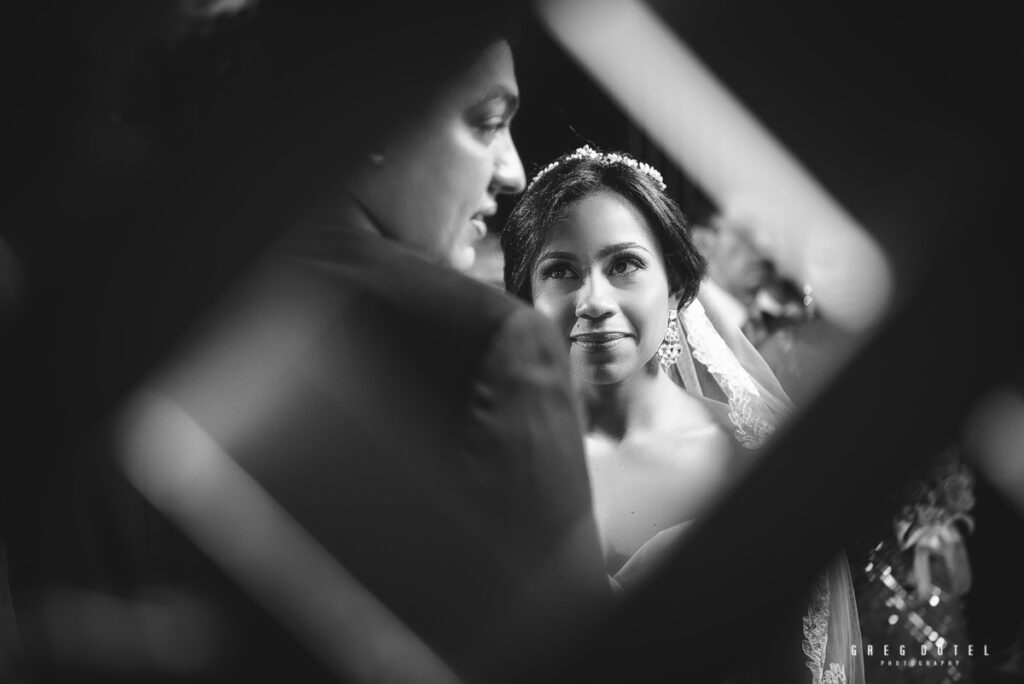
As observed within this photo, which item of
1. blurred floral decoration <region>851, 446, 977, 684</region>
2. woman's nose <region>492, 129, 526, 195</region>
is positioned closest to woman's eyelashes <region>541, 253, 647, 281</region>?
woman's nose <region>492, 129, 526, 195</region>

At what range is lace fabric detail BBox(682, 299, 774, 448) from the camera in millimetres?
1360

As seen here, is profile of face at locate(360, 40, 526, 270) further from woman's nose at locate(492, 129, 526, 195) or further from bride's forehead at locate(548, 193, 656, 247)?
bride's forehead at locate(548, 193, 656, 247)

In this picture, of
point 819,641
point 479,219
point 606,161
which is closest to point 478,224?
point 479,219

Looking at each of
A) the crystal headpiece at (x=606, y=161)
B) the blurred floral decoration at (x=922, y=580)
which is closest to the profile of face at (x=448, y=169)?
the crystal headpiece at (x=606, y=161)

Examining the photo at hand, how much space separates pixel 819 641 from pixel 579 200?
0.74 meters

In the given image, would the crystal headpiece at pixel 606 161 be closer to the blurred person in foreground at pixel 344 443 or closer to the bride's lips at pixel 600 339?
the bride's lips at pixel 600 339

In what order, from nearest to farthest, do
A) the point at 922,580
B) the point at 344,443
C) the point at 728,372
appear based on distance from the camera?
the point at 344,443 → the point at 728,372 → the point at 922,580

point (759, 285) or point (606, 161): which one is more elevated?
point (606, 161)

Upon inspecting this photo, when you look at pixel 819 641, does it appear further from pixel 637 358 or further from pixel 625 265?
pixel 625 265

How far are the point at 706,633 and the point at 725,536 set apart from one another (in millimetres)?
55

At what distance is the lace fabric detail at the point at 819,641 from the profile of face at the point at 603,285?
49 centimetres

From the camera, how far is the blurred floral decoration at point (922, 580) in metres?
1.65

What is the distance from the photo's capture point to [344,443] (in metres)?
0.72

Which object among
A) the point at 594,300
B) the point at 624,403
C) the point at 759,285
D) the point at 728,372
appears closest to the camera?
the point at 594,300
